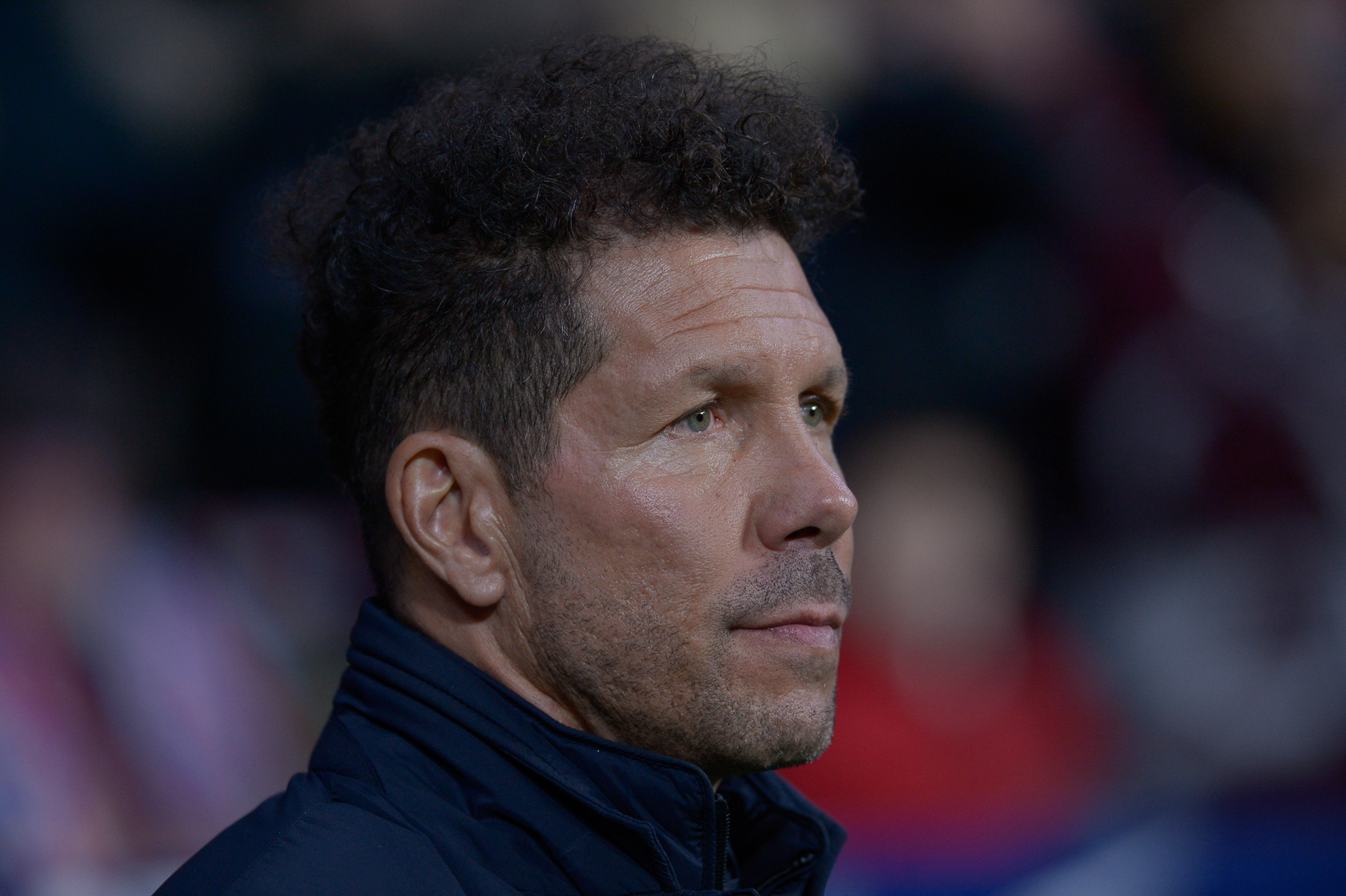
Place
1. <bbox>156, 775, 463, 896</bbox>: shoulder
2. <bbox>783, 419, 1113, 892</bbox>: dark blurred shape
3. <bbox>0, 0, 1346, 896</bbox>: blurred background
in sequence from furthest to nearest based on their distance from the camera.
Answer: <bbox>783, 419, 1113, 892</bbox>: dark blurred shape, <bbox>0, 0, 1346, 896</bbox>: blurred background, <bbox>156, 775, 463, 896</bbox>: shoulder

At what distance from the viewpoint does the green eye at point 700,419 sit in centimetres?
195

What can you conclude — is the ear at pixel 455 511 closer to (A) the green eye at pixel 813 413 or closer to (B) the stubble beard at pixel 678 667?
(B) the stubble beard at pixel 678 667

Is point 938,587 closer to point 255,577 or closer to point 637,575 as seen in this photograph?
point 255,577

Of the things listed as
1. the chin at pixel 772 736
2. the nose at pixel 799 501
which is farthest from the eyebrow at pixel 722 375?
the chin at pixel 772 736

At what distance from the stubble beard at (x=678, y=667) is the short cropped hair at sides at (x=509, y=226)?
218 millimetres

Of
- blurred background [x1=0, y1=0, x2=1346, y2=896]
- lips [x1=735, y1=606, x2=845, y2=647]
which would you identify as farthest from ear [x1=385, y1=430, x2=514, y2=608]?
blurred background [x1=0, y1=0, x2=1346, y2=896]

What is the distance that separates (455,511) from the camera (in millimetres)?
1998

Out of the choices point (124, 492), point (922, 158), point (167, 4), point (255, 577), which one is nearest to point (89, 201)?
point (167, 4)

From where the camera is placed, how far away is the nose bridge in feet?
6.25

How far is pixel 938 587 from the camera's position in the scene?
16.7 ft

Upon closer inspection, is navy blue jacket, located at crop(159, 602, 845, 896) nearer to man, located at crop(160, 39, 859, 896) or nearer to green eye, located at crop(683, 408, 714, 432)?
man, located at crop(160, 39, 859, 896)

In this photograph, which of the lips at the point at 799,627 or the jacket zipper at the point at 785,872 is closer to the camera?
the lips at the point at 799,627

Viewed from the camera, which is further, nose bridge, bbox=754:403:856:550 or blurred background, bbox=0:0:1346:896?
blurred background, bbox=0:0:1346:896

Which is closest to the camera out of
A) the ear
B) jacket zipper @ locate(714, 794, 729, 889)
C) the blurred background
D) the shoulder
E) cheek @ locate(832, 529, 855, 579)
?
the shoulder
